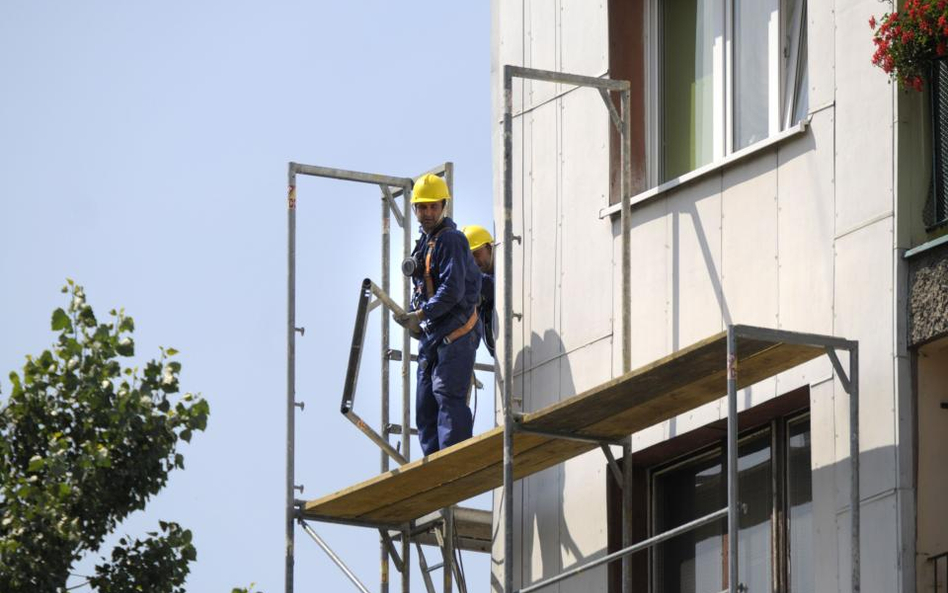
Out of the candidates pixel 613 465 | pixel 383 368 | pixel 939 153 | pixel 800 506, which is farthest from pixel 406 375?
pixel 939 153

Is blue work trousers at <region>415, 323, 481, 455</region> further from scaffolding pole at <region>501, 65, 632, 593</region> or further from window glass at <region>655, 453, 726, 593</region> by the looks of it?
window glass at <region>655, 453, 726, 593</region>

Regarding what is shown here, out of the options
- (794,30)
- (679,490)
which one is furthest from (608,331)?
(794,30)

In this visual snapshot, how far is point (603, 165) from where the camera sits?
14.9 meters

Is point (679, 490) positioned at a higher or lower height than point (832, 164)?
lower

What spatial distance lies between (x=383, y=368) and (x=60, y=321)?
8.28ft

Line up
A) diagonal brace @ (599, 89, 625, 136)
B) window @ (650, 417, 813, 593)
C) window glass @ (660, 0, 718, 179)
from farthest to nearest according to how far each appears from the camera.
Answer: window glass @ (660, 0, 718, 179), diagonal brace @ (599, 89, 625, 136), window @ (650, 417, 813, 593)

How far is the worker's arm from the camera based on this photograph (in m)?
14.9

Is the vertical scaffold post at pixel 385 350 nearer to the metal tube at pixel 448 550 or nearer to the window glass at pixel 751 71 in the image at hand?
the metal tube at pixel 448 550

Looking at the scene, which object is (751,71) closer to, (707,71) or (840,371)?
(707,71)

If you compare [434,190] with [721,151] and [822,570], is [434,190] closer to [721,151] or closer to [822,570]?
[721,151]

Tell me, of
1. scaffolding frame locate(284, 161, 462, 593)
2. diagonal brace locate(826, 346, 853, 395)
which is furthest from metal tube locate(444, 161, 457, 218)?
diagonal brace locate(826, 346, 853, 395)

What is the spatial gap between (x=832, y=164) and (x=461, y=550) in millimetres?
5546

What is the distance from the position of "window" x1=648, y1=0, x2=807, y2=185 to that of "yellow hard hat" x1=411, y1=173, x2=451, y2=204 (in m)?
1.61

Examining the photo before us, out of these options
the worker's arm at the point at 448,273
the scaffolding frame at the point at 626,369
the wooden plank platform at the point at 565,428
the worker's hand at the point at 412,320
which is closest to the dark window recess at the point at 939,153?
the scaffolding frame at the point at 626,369
